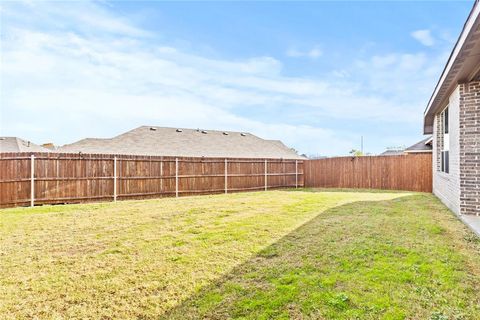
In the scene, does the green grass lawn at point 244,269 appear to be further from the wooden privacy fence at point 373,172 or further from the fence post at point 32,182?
the wooden privacy fence at point 373,172

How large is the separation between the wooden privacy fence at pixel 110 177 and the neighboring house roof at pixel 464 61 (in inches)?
347

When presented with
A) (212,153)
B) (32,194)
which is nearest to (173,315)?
(32,194)

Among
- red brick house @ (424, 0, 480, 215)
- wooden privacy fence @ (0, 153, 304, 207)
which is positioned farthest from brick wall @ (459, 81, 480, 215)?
wooden privacy fence @ (0, 153, 304, 207)

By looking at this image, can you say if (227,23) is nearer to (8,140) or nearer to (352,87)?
(352,87)

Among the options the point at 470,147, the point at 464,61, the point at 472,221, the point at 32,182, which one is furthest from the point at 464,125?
the point at 32,182

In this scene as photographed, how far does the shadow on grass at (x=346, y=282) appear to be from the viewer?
8.02 feet

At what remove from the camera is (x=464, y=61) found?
17.2 ft

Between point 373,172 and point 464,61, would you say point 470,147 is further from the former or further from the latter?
point 373,172

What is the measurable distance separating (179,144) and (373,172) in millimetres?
11471

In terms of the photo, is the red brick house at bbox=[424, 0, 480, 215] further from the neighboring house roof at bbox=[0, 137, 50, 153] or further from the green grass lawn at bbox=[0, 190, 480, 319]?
the neighboring house roof at bbox=[0, 137, 50, 153]

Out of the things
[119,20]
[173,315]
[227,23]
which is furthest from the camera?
[227,23]

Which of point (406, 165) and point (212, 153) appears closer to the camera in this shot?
point (406, 165)

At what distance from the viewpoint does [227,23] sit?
12.7 meters

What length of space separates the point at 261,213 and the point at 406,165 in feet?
34.5
